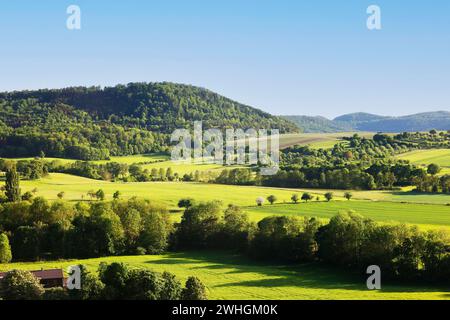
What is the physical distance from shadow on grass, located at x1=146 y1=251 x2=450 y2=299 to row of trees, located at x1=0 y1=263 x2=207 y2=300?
30.2 feet

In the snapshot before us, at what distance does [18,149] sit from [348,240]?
117054mm

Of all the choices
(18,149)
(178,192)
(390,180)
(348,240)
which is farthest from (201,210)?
(18,149)

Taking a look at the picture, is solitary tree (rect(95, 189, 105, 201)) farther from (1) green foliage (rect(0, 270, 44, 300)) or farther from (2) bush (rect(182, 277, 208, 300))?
(2) bush (rect(182, 277, 208, 300))

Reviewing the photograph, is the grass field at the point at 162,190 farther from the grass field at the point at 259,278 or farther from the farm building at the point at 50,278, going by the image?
the farm building at the point at 50,278

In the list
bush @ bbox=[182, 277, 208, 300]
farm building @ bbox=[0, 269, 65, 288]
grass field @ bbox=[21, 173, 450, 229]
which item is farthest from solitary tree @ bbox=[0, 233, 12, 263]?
bush @ bbox=[182, 277, 208, 300]

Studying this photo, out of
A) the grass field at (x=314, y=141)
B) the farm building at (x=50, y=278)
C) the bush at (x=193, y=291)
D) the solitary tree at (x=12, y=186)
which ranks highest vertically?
the grass field at (x=314, y=141)

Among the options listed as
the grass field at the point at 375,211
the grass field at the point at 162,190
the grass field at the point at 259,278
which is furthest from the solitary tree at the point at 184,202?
the grass field at the point at 259,278

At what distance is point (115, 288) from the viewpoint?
124 ft

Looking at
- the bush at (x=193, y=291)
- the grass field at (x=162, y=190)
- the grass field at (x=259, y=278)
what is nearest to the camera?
the bush at (x=193, y=291)

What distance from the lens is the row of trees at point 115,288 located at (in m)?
36.8

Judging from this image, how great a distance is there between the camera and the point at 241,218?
6594 cm

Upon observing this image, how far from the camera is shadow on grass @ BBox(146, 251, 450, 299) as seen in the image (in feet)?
150

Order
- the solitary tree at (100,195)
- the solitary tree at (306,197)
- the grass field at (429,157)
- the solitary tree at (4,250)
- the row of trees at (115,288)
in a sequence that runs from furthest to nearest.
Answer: the grass field at (429,157), the solitary tree at (306,197), the solitary tree at (100,195), the solitary tree at (4,250), the row of trees at (115,288)

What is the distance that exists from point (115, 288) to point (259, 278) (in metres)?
16.1
